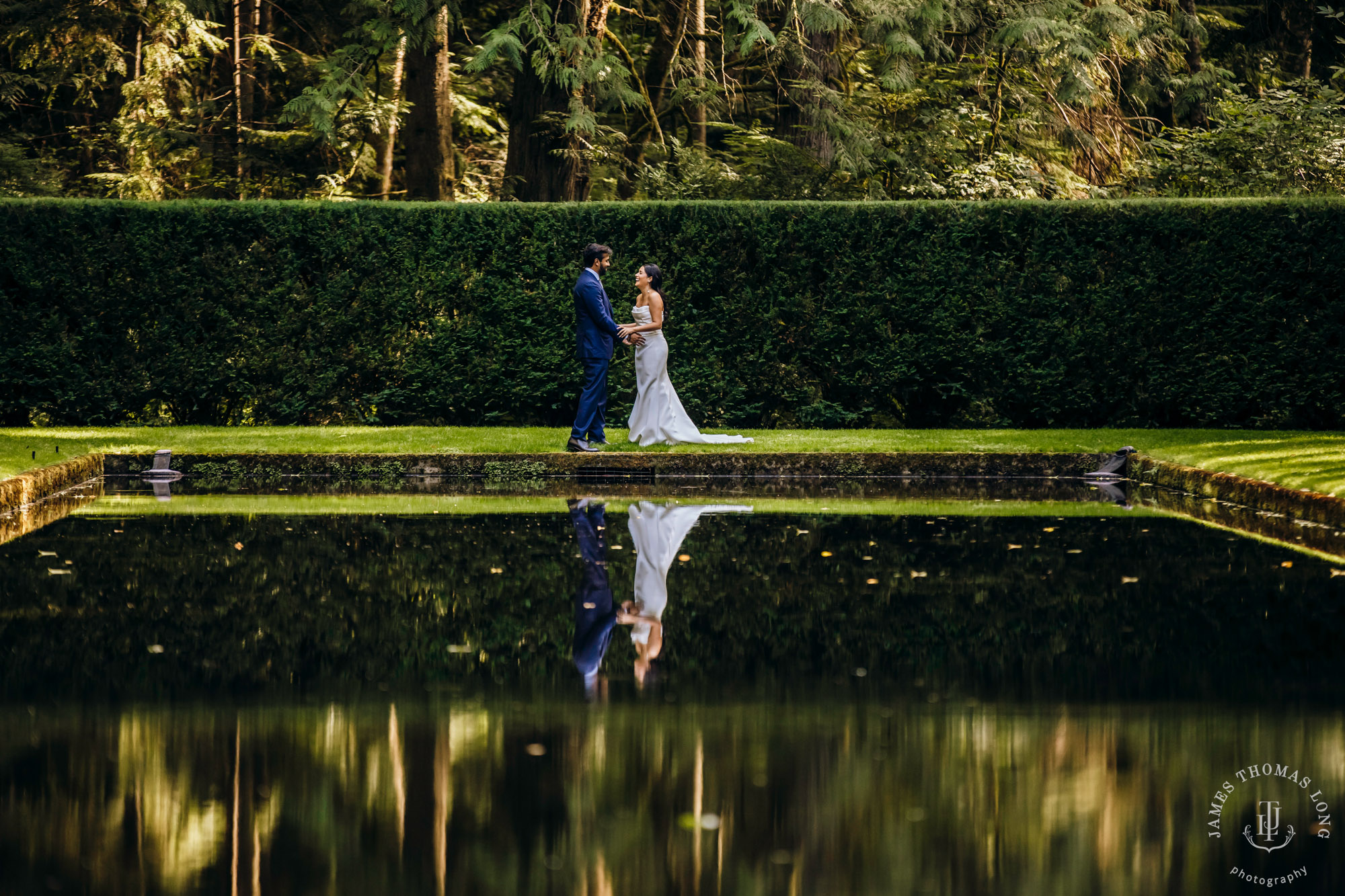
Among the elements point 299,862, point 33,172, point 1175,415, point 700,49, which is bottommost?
point 299,862

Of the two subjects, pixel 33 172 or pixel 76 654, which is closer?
pixel 76 654

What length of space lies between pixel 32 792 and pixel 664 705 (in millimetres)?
2226

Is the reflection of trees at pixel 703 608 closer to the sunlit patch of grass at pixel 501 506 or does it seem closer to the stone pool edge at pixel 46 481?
the sunlit patch of grass at pixel 501 506

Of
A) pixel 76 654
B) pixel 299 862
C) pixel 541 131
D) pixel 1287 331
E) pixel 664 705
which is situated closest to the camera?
pixel 299 862

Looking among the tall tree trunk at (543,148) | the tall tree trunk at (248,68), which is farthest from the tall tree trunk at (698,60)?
the tall tree trunk at (248,68)

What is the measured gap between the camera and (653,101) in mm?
26703

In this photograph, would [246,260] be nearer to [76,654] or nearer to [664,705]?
[76,654]

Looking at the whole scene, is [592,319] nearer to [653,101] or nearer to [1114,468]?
[1114,468]

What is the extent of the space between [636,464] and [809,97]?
362 inches

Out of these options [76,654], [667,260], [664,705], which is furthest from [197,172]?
[664,705]

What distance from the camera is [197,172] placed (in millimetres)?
27516

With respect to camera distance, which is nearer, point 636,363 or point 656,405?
point 656,405

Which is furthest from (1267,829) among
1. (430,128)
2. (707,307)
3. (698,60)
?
(430,128)

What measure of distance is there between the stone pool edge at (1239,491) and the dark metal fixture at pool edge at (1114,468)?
0.08 metres
